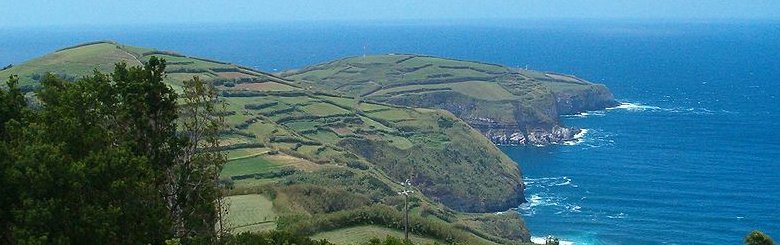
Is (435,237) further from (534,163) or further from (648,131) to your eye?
(648,131)

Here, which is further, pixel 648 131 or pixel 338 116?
pixel 648 131

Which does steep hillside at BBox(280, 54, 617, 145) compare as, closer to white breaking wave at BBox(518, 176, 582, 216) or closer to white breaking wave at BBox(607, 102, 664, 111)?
white breaking wave at BBox(607, 102, 664, 111)

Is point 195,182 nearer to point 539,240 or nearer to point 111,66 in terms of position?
point 539,240

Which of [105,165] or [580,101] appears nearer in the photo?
[105,165]

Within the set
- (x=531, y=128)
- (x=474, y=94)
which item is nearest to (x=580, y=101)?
(x=474, y=94)

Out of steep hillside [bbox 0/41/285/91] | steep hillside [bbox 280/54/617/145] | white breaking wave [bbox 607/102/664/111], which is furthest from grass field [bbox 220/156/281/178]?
white breaking wave [bbox 607/102/664/111]

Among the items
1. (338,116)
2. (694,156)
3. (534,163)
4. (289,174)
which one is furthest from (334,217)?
(694,156)

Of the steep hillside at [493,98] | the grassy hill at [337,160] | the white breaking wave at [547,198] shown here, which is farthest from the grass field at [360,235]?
the steep hillside at [493,98]
